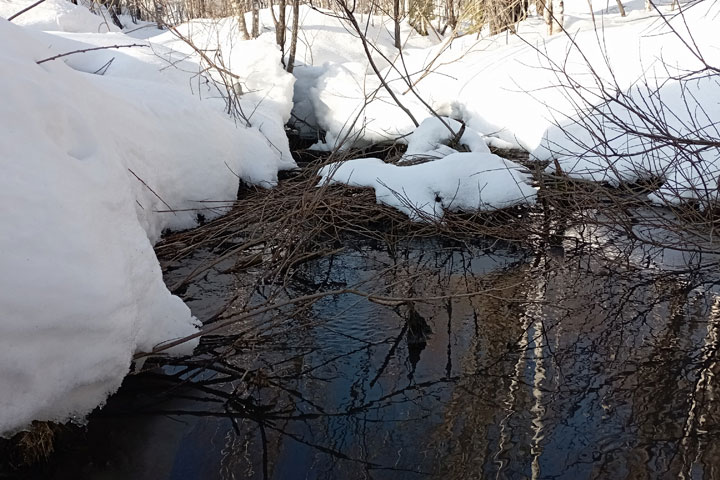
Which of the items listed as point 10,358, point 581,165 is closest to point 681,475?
point 10,358

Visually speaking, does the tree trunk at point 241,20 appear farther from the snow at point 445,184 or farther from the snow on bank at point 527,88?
the snow at point 445,184

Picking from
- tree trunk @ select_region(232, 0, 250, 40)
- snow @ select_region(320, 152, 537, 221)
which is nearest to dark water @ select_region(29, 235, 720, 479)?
snow @ select_region(320, 152, 537, 221)

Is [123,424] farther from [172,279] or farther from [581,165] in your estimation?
[581,165]

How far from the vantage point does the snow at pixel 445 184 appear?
504 cm

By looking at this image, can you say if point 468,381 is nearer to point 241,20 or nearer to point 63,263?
point 63,263

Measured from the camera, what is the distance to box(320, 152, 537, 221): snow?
16.5ft

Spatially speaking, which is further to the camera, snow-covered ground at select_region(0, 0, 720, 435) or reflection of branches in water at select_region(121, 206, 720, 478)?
reflection of branches in water at select_region(121, 206, 720, 478)

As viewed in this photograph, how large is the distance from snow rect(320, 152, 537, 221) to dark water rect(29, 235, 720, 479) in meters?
1.30

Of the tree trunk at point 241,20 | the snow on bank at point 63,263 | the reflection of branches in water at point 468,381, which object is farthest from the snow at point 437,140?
the tree trunk at point 241,20

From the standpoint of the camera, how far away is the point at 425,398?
2684 mm

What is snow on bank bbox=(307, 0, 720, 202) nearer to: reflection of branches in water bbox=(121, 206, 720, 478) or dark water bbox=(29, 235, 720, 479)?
reflection of branches in water bbox=(121, 206, 720, 478)

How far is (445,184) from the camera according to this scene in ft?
16.9

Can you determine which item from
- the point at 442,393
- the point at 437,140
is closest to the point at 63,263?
the point at 442,393

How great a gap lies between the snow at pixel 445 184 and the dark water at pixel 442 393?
130 centimetres
